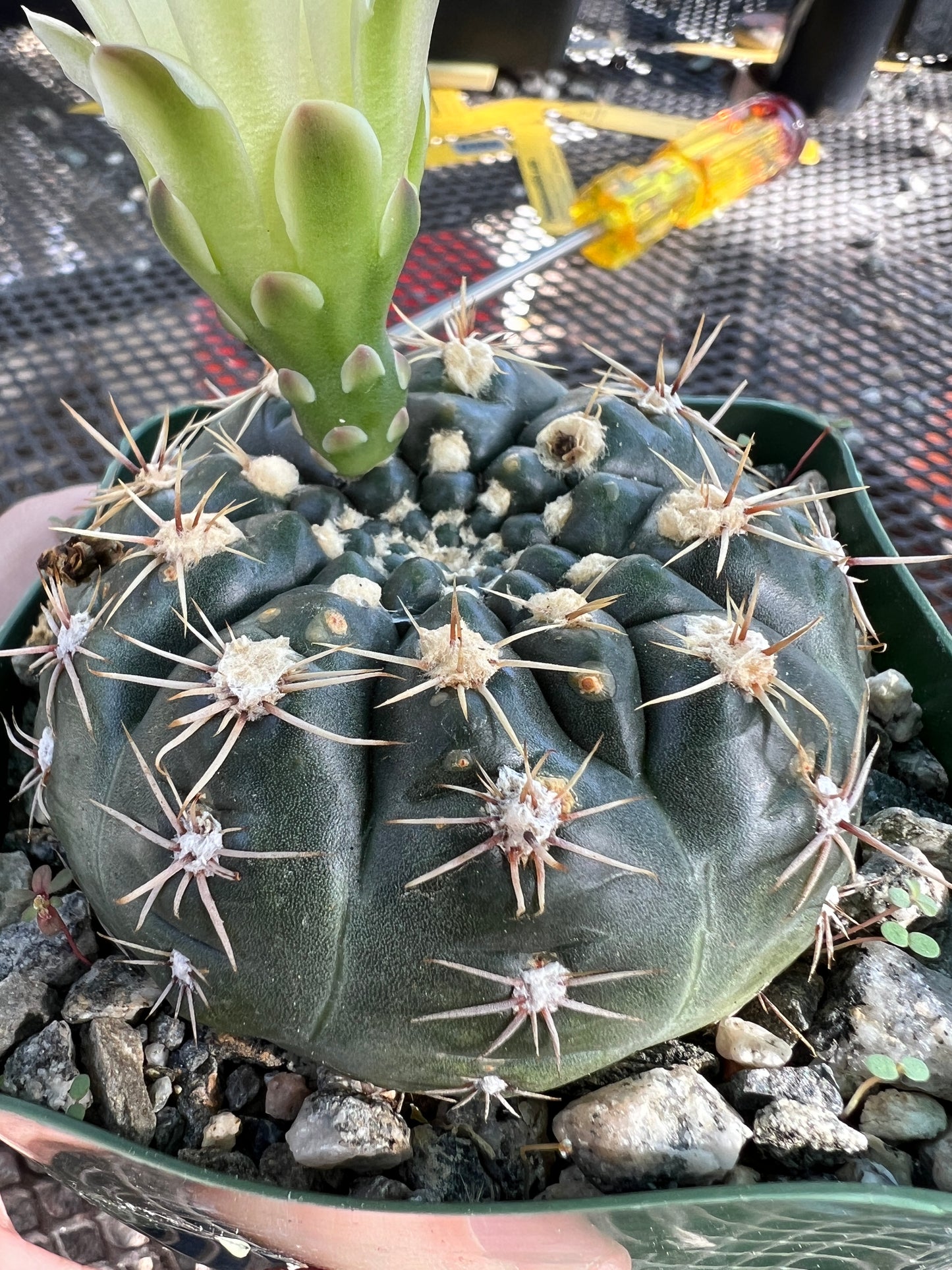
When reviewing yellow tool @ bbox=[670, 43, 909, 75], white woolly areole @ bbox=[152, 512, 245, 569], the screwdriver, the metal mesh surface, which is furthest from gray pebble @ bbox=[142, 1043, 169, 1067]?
yellow tool @ bbox=[670, 43, 909, 75]

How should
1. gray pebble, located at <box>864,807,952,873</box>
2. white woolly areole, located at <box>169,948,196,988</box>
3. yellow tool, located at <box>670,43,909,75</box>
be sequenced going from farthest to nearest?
yellow tool, located at <box>670,43,909,75</box> → gray pebble, located at <box>864,807,952,873</box> → white woolly areole, located at <box>169,948,196,988</box>

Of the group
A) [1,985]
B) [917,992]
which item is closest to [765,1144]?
[917,992]

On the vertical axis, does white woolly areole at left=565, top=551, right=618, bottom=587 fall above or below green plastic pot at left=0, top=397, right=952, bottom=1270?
above

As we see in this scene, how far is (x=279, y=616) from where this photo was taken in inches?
23.2

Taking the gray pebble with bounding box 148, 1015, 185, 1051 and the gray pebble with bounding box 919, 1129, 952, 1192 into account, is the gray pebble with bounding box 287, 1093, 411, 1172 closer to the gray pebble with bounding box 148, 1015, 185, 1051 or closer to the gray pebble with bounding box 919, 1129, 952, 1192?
the gray pebble with bounding box 148, 1015, 185, 1051

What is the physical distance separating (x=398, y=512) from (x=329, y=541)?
66 millimetres

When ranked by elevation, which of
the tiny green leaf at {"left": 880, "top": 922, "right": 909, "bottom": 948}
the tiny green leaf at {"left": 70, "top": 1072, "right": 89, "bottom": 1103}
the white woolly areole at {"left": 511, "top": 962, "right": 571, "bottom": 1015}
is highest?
the white woolly areole at {"left": 511, "top": 962, "right": 571, "bottom": 1015}

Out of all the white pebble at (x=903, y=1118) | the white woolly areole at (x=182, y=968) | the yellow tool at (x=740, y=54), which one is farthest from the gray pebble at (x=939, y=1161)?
the yellow tool at (x=740, y=54)

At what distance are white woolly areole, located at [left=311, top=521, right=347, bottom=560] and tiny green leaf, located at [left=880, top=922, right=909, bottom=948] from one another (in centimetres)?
46

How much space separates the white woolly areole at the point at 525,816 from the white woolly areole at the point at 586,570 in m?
0.17

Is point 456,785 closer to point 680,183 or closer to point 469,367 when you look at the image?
point 469,367

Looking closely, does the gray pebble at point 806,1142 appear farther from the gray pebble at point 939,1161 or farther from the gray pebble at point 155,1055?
the gray pebble at point 155,1055

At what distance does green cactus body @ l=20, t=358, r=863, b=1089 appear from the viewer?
1.76ft

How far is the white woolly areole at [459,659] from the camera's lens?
1.78 feet
